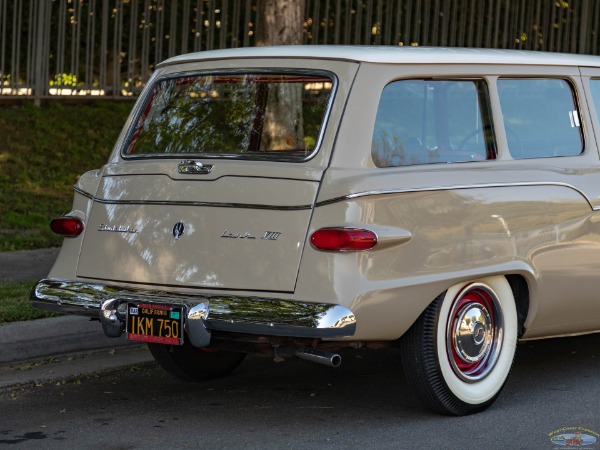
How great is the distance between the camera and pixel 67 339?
297 inches

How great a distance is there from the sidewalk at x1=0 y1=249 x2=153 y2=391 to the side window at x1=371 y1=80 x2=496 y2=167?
236 cm

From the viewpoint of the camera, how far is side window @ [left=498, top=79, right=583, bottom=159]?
21.4 ft

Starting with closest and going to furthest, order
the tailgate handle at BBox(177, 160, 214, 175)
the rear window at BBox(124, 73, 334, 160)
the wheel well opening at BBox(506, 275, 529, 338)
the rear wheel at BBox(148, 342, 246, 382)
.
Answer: the tailgate handle at BBox(177, 160, 214, 175) → the rear window at BBox(124, 73, 334, 160) → the wheel well opening at BBox(506, 275, 529, 338) → the rear wheel at BBox(148, 342, 246, 382)

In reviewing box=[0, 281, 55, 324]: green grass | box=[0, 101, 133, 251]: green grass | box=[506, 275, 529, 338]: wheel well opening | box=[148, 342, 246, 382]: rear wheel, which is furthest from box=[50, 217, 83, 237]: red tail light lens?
box=[0, 101, 133, 251]: green grass

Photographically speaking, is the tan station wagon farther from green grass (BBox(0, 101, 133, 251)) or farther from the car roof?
green grass (BBox(0, 101, 133, 251))

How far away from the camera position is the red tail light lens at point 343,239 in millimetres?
5539

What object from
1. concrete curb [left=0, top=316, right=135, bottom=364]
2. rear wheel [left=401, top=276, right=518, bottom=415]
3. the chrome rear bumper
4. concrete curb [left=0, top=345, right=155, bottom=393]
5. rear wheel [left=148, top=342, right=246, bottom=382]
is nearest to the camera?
the chrome rear bumper

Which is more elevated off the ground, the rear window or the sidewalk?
the rear window

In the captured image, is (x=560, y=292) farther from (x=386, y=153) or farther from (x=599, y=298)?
(x=386, y=153)

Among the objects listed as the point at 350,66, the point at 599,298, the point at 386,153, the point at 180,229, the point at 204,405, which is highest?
the point at 350,66

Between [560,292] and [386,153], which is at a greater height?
[386,153]

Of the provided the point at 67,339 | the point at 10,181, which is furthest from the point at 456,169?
the point at 10,181

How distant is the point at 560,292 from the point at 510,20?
49.1ft

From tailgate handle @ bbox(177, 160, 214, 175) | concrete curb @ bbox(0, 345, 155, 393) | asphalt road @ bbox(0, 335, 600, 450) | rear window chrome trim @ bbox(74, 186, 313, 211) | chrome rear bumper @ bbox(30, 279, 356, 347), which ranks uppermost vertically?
tailgate handle @ bbox(177, 160, 214, 175)
